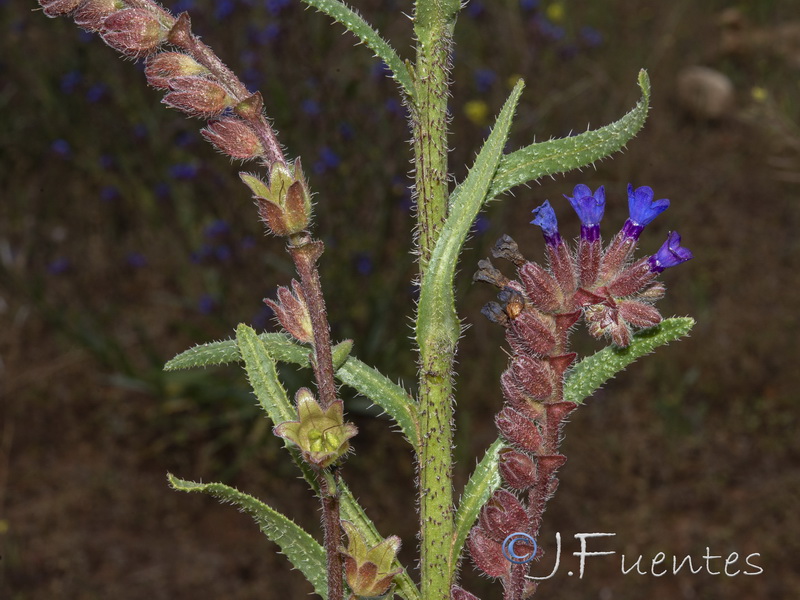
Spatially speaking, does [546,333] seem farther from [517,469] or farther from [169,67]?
[169,67]

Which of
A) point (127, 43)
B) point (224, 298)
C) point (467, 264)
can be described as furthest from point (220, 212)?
point (127, 43)

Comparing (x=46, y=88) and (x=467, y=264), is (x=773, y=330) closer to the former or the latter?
(x=467, y=264)

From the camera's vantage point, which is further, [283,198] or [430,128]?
[430,128]

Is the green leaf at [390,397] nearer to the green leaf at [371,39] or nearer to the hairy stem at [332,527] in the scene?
the hairy stem at [332,527]

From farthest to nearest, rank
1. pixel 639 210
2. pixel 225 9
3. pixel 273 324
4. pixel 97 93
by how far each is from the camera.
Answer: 1. pixel 97 93
2. pixel 225 9
3. pixel 273 324
4. pixel 639 210

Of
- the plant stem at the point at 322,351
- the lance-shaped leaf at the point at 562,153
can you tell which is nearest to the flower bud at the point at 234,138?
the plant stem at the point at 322,351

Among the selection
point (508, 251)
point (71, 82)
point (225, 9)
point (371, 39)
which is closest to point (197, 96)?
point (371, 39)

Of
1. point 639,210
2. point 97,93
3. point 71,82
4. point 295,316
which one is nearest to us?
point 295,316

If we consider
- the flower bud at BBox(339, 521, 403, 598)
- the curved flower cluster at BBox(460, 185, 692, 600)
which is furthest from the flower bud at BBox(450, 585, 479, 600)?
the flower bud at BBox(339, 521, 403, 598)

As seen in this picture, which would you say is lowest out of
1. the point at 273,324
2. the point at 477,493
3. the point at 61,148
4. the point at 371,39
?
the point at 477,493
